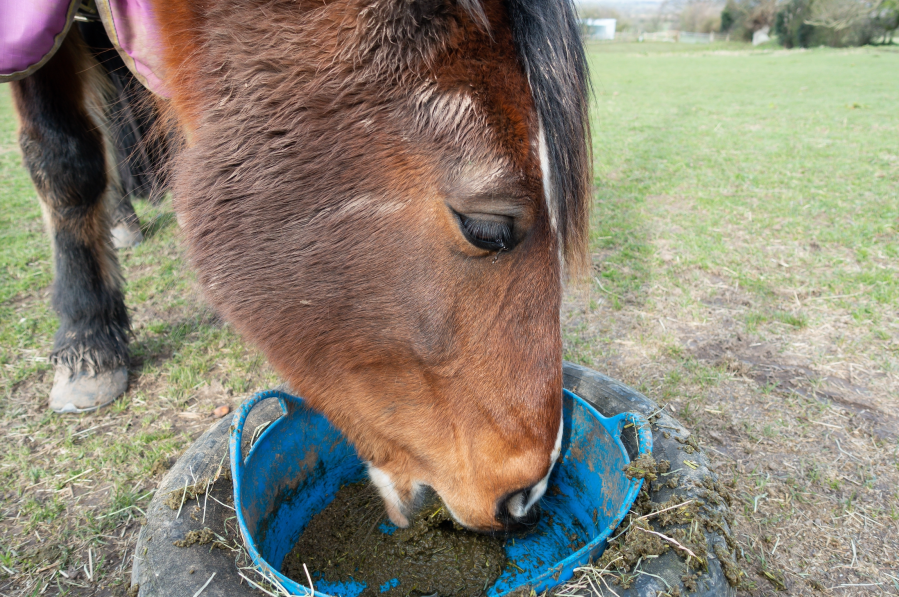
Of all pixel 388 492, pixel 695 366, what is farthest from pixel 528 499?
pixel 695 366

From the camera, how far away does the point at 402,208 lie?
1.32 metres

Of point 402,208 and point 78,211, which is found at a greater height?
point 402,208

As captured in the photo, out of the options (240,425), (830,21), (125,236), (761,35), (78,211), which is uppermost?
(830,21)

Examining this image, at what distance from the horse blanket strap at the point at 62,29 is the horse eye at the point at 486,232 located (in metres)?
1.08

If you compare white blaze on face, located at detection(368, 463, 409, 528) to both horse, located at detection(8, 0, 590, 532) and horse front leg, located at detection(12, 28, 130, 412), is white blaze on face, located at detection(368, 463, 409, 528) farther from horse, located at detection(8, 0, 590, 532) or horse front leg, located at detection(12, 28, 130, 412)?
horse front leg, located at detection(12, 28, 130, 412)

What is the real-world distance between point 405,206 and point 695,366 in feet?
7.73

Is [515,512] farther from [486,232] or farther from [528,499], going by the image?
[486,232]

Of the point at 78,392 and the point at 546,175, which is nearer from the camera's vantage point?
the point at 546,175

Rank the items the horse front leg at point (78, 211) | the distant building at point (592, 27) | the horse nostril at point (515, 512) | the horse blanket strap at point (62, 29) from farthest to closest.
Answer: the horse front leg at point (78, 211) → the distant building at point (592, 27) → the horse blanket strap at point (62, 29) → the horse nostril at point (515, 512)

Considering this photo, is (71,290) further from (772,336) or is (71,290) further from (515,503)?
(772,336)

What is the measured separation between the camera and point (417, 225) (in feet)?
4.34

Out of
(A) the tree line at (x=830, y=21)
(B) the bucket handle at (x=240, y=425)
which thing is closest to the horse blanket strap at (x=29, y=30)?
(B) the bucket handle at (x=240, y=425)

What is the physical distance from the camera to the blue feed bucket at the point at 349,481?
5.62ft

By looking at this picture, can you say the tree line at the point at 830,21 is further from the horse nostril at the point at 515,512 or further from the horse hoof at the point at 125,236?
the horse nostril at the point at 515,512
